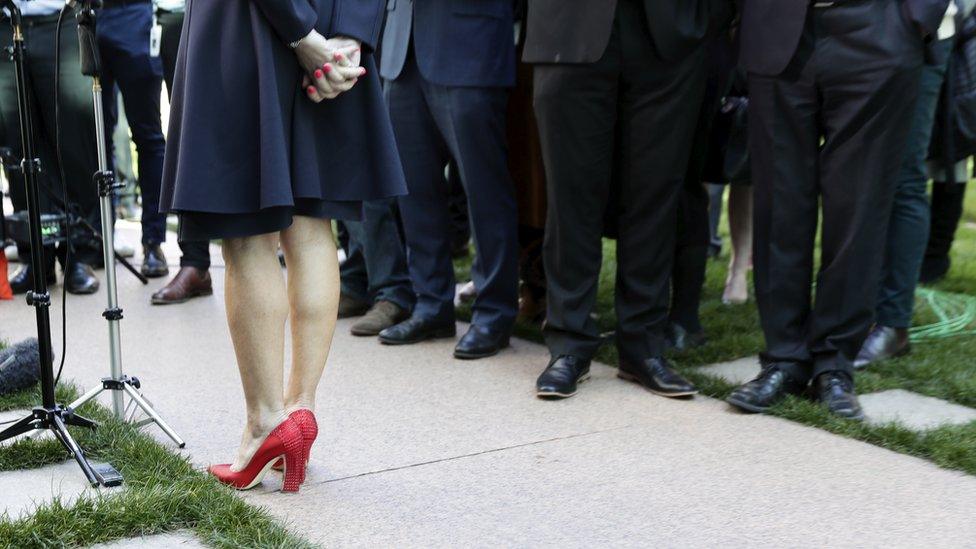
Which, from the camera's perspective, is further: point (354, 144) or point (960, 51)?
point (960, 51)

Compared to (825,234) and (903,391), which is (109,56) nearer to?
(825,234)

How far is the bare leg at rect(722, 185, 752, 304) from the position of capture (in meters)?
4.85

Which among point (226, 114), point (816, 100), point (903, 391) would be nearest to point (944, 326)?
point (903, 391)

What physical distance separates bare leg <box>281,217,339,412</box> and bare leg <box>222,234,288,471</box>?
0.17 feet

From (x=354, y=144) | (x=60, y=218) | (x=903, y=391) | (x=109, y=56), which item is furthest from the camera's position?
(x=109, y=56)

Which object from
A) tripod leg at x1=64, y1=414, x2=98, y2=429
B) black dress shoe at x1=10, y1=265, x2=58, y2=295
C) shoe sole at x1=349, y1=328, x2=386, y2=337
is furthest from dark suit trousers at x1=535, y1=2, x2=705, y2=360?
black dress shoe at x1=10, y1=265, x2=58, y2=295

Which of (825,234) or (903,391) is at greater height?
(825,234)

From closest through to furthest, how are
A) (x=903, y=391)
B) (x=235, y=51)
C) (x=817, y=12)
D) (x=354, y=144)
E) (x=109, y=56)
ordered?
(x=235, y=51) → (x=354, y=144) → (x=817, y=12) → (x=903, y=391) → (x=109, y=56)

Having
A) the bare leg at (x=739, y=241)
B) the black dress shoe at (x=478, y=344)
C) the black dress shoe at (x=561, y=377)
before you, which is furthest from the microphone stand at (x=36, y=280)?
the bare leg at (x=739, y=241)

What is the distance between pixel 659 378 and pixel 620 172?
686 millimetres

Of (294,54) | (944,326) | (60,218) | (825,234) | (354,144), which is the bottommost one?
(944,326)

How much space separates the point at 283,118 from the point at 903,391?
2.19 meters

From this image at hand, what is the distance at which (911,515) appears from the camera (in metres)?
2.47

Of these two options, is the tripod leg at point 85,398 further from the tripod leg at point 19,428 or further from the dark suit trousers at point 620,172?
the dark suit trousers at point 620,172
